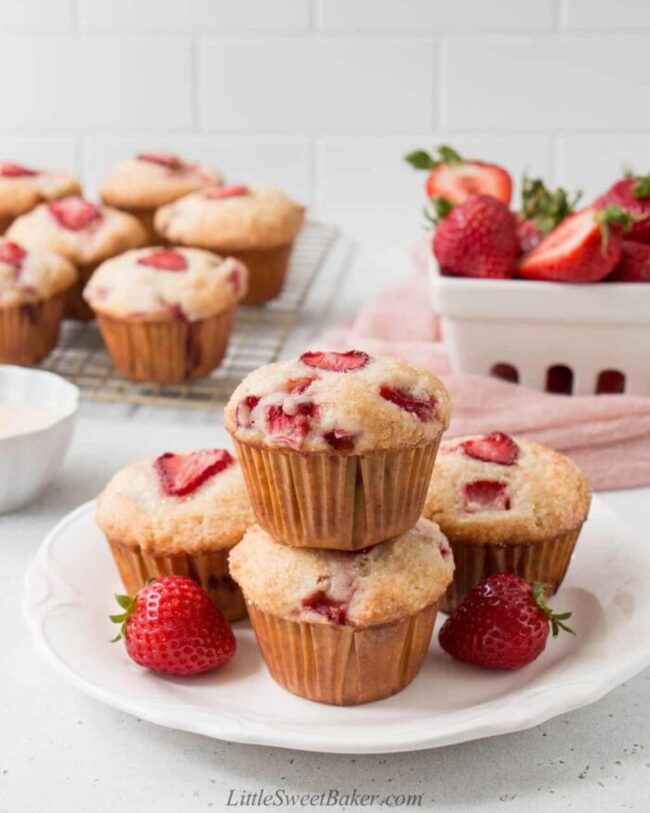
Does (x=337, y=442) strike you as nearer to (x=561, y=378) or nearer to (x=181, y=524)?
(x=181, y=524)

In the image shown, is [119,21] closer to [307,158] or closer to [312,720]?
[307,158]

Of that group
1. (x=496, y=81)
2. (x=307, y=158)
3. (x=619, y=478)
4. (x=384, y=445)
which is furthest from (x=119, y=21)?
(x=384, y=445)

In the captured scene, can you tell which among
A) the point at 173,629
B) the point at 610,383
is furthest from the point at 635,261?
the point at 173,629

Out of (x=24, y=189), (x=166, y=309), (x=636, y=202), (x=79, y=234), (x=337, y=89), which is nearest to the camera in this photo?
(x=636, y=202)

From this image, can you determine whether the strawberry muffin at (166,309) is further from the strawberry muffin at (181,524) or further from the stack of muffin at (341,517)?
the stack of muffin at (341,517)

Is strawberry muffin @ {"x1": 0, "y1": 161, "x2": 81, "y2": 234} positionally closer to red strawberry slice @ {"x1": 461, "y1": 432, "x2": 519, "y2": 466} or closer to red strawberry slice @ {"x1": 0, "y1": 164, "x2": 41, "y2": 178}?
red strawberry slice @ {"x1": 0, "y1": 164, "x2": 41, "y2": 178}

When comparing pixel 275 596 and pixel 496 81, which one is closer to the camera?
pixel 275 596

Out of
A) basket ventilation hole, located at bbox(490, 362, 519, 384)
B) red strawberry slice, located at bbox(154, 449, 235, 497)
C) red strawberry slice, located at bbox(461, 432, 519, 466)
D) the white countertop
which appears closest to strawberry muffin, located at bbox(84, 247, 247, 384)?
basket ventilation hole, located at bbox(490, 362, 519, 384)
